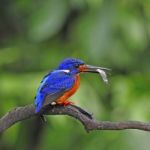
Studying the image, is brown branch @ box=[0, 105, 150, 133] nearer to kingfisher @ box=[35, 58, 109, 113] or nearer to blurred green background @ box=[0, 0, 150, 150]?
kingfisher @ box=[35, 58, 109, 113]

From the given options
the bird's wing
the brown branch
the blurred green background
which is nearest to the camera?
the brown branch

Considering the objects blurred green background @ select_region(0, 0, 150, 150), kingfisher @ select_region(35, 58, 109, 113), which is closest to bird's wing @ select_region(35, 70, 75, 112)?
kingfisher @ select_region(35, 58, 109, 113)

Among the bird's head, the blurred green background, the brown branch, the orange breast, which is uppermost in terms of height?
the bird's head

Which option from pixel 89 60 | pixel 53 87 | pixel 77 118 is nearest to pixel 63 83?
pixel 53 87

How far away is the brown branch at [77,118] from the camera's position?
3.46 ft

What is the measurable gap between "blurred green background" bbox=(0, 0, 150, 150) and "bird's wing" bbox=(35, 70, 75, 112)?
1458 millimetres

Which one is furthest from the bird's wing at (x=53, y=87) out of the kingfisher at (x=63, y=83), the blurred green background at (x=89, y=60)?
the blurred green background at (x=89, y=60)

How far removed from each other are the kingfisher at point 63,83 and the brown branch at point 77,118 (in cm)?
2

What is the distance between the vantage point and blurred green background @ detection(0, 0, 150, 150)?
2895 millimetres

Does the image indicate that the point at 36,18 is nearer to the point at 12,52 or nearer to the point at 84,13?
the point at 84,13

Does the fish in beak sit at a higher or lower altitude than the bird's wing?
higher

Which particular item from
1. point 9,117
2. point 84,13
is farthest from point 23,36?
point 9,117

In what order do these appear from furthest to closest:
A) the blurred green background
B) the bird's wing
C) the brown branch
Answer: the blurred green background, the bird's wing, the brown branch

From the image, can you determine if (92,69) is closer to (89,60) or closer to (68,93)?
(68,93)
